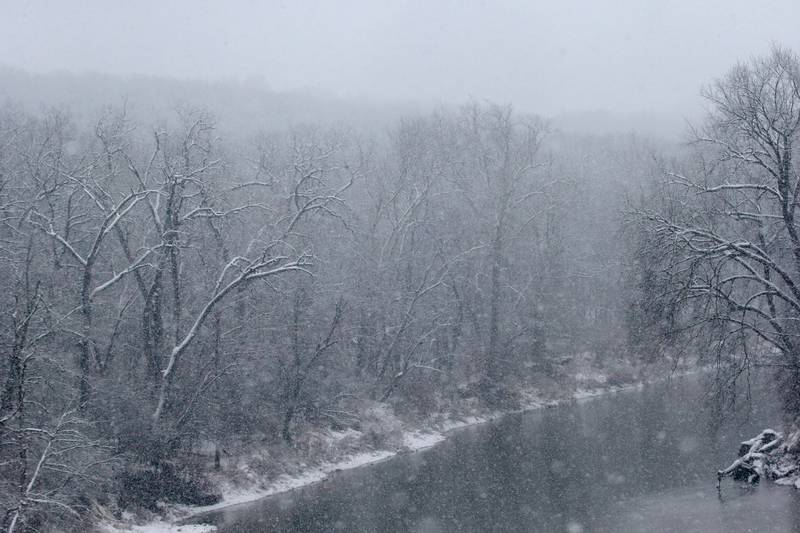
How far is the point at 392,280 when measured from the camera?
3769 cm

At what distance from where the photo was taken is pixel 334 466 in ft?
85.1

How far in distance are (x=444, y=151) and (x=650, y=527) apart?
29968mm

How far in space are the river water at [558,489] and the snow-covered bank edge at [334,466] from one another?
48 cm

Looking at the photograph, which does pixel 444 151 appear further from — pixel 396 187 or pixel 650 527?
pixel 650 527

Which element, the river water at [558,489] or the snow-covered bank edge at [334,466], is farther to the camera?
the snow-covered bank edge at [334,466]

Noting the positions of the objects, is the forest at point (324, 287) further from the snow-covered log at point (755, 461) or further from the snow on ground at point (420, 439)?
the snow-covered log at point (755, 461)

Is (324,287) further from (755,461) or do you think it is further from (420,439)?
(755,461)

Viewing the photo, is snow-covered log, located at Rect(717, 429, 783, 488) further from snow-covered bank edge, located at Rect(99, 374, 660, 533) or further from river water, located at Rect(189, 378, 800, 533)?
snow-covered bank edge, located at Rect(99, 374, 660, 533)

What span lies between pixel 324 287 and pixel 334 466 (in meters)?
7.45

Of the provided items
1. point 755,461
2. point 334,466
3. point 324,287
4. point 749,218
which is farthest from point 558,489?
point 324,287

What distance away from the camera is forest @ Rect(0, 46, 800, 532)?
17766mm

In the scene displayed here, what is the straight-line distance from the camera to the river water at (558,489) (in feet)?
58.7

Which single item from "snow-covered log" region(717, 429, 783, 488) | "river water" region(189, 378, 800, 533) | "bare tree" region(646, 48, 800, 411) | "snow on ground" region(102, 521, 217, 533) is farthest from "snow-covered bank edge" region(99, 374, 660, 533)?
"bare tree" region(646, 48, 800, 411)

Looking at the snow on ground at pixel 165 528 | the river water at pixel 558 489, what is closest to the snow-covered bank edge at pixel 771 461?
the river water at pixel 558 489
